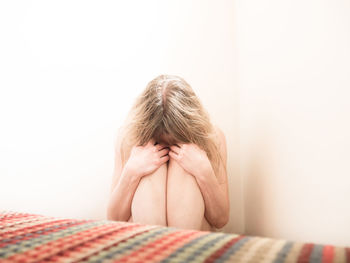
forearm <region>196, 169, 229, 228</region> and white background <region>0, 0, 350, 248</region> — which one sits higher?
white background <region>0, 0, 350, 248</region>

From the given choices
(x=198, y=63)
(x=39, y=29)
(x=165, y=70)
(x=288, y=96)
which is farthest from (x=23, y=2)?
(x=288, y=96)

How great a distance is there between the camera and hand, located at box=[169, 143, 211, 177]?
89 centimetres

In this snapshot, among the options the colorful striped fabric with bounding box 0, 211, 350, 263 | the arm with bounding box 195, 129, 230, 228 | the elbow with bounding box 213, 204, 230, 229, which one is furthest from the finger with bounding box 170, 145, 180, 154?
the colorful striped fabric with bounding box 0, 211, 350, 263

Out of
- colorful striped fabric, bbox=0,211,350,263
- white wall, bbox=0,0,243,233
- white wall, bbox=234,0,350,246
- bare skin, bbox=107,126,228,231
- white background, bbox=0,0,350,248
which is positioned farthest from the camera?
white wall, bbox=0,0,243,233

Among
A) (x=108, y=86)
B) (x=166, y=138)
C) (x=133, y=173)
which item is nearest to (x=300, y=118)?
(x=166, y=138)

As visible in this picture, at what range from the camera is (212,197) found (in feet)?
3.03

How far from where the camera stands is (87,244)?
0.29 meters

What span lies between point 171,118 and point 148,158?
7.0 inches

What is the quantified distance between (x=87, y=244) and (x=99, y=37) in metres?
1.39

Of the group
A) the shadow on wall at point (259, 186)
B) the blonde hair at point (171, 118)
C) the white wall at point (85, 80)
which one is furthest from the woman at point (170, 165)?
the white wall at point (85, 80)

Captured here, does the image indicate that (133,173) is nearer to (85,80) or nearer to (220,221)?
(220,221)

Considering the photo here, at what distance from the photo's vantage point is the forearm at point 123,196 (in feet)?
3.08

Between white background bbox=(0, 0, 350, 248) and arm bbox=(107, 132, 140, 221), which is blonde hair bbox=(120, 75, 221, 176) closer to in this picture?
arm bbox=(107, 132, 140, 221)

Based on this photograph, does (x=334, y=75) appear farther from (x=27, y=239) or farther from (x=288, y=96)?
(x=27, y=239)
